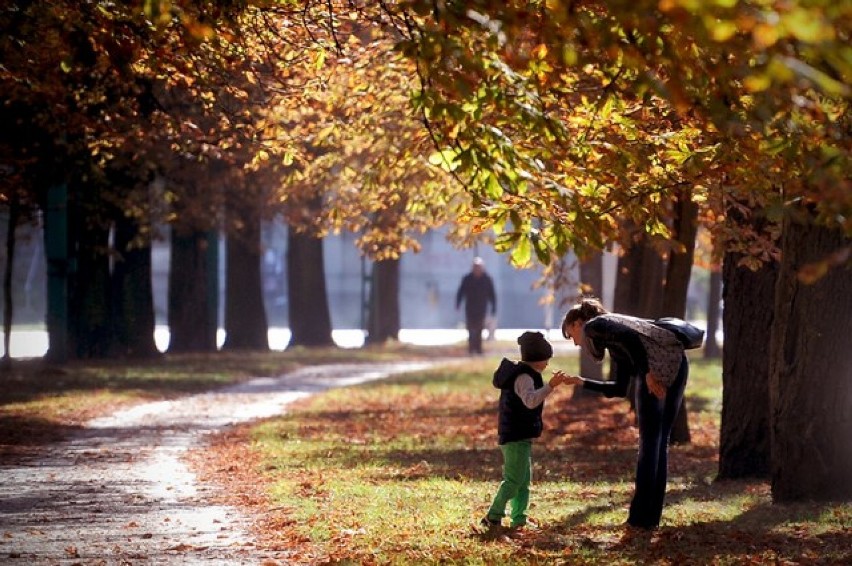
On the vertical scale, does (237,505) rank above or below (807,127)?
below

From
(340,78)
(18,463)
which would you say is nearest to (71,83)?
(340,78)

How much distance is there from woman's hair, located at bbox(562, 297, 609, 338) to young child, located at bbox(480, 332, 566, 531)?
195mm

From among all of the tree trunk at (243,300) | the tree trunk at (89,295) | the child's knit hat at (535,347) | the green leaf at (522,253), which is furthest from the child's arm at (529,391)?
the tree trunk at (243,300)

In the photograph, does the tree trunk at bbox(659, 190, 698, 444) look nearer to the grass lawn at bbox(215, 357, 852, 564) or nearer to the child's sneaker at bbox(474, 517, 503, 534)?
the grass lawn at bbox(215, 357, 852, 564)

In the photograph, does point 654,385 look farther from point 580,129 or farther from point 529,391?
point 580,129

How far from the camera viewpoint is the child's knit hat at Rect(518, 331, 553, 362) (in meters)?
10.5

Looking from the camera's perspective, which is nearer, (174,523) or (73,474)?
(174,523)

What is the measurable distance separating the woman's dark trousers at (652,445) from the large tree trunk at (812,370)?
167 centimetres

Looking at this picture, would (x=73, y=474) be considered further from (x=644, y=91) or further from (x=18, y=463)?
(x=644, y=91)

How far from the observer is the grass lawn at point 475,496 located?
32.6ft

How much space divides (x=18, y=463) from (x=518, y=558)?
22.8ft

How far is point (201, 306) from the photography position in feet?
117

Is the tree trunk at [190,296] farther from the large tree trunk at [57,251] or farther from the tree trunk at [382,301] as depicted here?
the tree trunk at [382,301]

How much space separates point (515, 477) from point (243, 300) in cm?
2784
